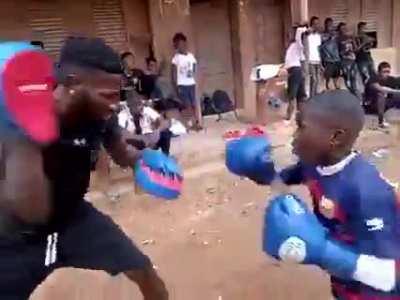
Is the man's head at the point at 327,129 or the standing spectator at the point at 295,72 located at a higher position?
the man's head at the point at 327,129

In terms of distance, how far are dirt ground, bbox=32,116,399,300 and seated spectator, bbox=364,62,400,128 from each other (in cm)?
164

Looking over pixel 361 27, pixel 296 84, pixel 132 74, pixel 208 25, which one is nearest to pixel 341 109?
pixel 132 74

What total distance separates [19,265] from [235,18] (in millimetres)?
7527

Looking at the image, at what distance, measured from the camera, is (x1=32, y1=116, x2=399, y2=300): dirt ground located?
371 centimetres

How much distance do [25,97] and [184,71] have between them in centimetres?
673

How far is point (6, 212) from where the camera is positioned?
1.96m

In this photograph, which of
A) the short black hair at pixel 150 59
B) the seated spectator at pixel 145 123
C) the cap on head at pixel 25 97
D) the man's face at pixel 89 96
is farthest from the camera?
the short black hair at pixel 150 59

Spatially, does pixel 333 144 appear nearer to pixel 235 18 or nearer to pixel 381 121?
pixel 381 121

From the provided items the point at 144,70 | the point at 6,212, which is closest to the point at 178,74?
the point at 144,70

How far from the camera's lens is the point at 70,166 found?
8.09ft

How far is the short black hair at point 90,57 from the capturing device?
240 cm

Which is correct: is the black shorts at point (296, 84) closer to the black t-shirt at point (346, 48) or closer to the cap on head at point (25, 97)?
the black t-shirt at point (346, 48)

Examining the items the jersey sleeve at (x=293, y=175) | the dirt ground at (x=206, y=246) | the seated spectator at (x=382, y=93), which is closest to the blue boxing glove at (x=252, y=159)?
the jersey sleeve at (x=293, y=175)

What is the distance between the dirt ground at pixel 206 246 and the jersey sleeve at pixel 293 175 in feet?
4.11
